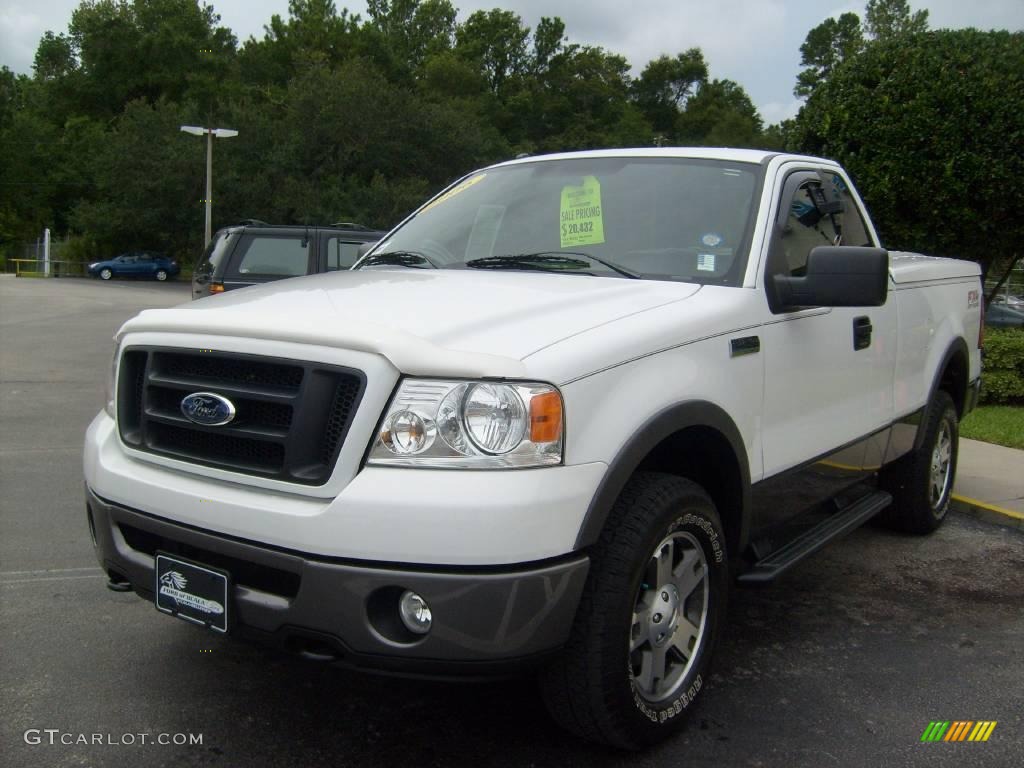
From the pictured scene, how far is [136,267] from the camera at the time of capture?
47.6 meters

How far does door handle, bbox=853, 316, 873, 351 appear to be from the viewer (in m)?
4.10

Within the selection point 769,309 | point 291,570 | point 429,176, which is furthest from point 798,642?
point 429,176

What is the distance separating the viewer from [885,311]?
4.45m

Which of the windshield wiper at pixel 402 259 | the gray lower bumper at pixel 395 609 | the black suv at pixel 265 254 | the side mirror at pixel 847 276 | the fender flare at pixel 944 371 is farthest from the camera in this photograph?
the black suv at pixel 265 254

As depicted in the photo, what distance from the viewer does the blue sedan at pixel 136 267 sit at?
47.3m

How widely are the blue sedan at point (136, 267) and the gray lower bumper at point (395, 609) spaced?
48.5 m

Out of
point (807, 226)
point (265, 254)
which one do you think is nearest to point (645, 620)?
point (807, 226)

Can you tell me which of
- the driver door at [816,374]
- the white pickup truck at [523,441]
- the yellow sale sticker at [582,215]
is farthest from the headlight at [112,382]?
the driver door at [816,374]

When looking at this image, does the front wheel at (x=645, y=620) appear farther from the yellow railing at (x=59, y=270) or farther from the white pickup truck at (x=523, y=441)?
the yellow railing at (x=59, y=270)

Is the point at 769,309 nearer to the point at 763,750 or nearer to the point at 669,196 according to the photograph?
the point at 669,196

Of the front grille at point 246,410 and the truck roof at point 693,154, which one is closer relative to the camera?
the front grille at point 246,410

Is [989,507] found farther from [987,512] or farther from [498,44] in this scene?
[498,44]

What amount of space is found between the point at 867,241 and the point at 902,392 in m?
0.81

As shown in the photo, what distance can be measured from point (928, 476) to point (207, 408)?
3898mm
